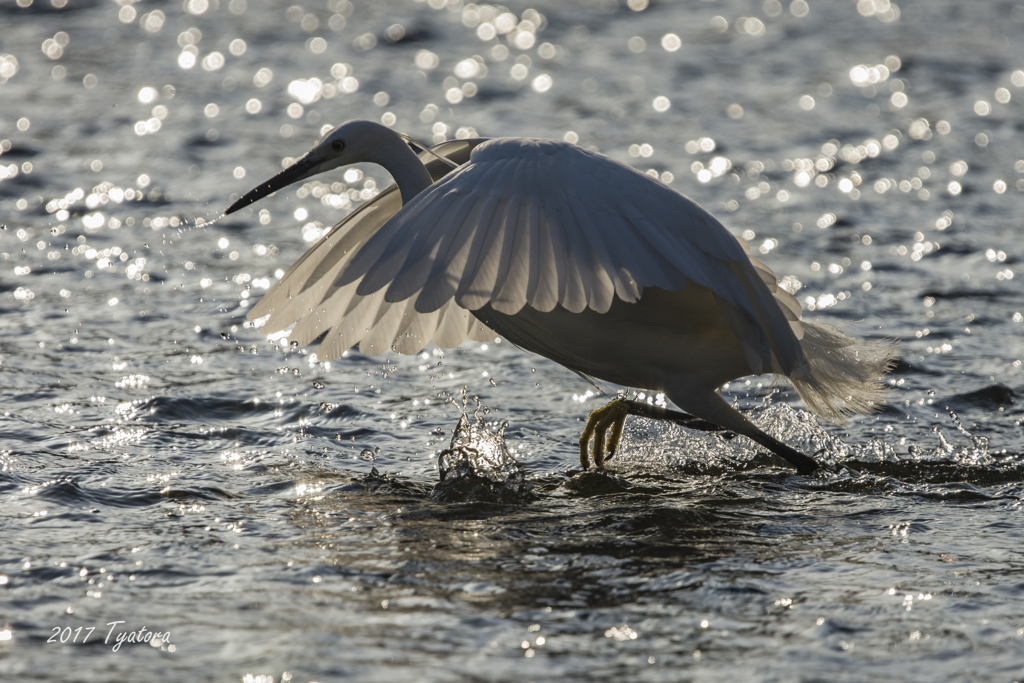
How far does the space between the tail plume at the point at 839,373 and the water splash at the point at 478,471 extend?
3.85 ft

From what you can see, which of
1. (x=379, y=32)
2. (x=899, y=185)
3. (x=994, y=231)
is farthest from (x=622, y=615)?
(x=379, y=32)

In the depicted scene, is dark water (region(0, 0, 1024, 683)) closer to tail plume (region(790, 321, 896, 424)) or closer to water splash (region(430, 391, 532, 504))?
water splash (region(430, 391, 532, 504))

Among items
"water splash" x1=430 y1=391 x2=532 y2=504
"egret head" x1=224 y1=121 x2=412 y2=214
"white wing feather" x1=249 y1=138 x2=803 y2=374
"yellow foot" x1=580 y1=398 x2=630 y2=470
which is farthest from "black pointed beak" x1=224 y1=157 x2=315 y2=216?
"yellow foot" x1=580 y1=398 x2=630 y2=470

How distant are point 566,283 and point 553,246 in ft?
0.49

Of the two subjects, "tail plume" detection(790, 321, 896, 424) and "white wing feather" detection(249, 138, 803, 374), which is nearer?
"white wing feather" detection(249, 138, 803, 374)

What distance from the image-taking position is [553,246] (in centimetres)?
379

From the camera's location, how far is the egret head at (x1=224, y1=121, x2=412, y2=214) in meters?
4.57

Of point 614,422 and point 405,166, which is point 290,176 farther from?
point 614,422

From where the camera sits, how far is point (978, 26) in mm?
11992

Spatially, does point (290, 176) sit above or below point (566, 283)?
above
